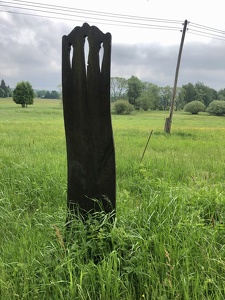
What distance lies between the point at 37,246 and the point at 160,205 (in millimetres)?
1317

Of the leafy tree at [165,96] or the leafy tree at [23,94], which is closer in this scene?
the leafy tree at [23,94]

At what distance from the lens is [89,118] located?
224 centimetres

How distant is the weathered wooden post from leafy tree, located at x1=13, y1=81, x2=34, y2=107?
7480 centimetres

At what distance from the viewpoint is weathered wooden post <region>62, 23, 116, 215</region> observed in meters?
2.18

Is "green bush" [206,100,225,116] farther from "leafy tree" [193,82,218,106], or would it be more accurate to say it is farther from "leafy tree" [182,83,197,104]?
"leafy tree" [182,83,197,104]

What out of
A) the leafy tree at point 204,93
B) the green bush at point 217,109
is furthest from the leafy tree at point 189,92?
the green bush at point 217,109

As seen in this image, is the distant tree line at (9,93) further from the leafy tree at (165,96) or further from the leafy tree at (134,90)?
the leafy tree at (165,96)

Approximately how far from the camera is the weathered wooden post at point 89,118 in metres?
2.18

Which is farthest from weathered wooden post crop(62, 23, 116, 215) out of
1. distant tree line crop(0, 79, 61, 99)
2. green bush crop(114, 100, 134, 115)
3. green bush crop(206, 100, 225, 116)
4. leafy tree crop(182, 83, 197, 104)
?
Answer: leafy tree crop(182, 83, 197, 104)

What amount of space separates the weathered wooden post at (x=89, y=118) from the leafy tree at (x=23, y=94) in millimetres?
74797

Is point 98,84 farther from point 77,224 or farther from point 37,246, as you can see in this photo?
point 37,246

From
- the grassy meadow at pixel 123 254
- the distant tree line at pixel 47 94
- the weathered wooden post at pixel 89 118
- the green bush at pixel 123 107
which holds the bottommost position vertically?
the distant tree line at pixel 47 94

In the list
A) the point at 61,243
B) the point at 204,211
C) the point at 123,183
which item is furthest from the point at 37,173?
the point at 204,211

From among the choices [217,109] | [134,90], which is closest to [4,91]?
[134,90]
